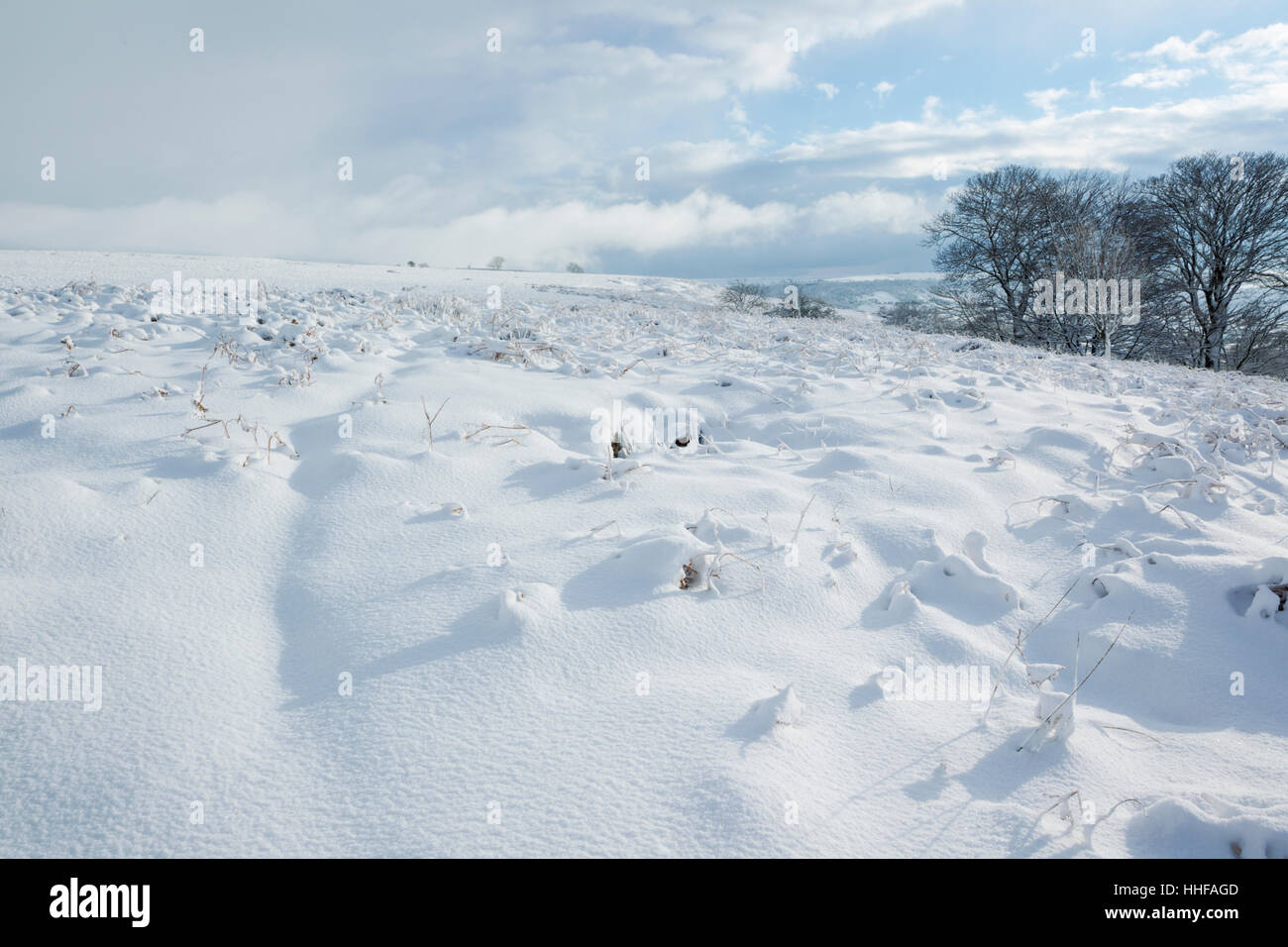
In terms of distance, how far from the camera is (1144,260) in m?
19.8

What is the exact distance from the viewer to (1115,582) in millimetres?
2627

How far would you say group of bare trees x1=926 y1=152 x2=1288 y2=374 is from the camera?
60.0ft

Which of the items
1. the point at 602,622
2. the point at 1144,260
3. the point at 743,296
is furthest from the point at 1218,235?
the point at 602,622

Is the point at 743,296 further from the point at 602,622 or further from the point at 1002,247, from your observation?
the point at 602,622

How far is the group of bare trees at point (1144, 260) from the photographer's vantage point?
1830 cm

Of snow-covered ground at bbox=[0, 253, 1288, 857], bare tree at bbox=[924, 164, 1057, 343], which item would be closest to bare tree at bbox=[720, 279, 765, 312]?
bare tree at bbox=[924, 164, 1057, 343]

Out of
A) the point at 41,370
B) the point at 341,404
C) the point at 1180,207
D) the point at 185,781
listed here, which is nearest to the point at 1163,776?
the point at 185,781

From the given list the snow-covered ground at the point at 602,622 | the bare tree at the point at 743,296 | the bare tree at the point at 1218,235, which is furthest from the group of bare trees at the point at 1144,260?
the snow-covered ground at the point at 602,622

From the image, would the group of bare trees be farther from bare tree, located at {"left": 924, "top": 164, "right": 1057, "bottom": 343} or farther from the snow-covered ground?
the snow-covered ground

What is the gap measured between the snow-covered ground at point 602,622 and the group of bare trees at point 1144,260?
17.3m

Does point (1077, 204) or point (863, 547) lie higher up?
point (1077, 204)

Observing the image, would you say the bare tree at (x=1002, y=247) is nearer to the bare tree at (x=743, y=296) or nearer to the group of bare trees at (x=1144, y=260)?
the group of bare trees at (x=1144, y=260)

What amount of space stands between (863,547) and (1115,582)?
975 millimetres
